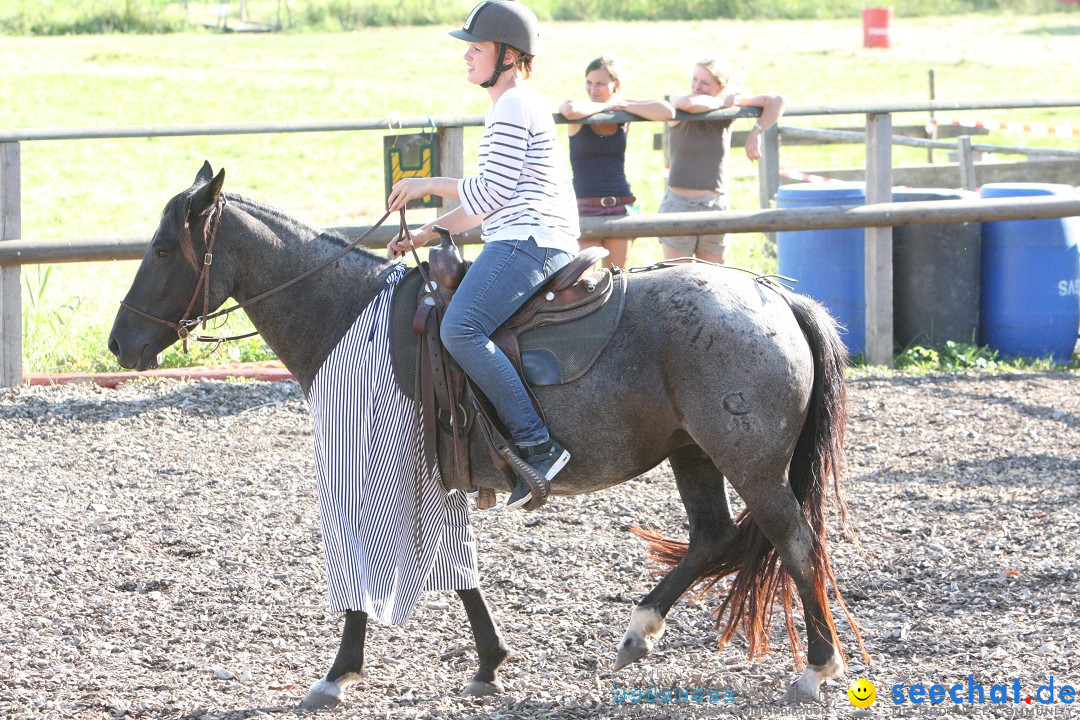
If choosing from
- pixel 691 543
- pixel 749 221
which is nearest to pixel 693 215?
pixel 749 221

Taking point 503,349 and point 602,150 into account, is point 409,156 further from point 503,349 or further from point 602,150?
point 503,349

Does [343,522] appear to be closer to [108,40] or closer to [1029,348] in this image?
[1029,348]

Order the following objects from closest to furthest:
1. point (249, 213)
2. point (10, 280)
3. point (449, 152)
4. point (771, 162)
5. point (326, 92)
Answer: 1. point (249, 213)
2. point (10, 280)
3. point (449, 152)
4. point (771, 162)
5. point (326, 92)

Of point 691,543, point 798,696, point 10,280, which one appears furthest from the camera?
point 10,280

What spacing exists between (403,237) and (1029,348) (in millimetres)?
6034

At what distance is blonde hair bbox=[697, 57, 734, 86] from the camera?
8555 millimetres

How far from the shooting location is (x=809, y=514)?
4.41 metres

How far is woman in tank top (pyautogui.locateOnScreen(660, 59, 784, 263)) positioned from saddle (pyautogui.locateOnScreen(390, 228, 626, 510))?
4317 mm

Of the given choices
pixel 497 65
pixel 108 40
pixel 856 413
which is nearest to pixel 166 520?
pixel 497 65

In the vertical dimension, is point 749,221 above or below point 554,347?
above

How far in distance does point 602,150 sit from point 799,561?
14.6 ft

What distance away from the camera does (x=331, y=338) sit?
173 inches

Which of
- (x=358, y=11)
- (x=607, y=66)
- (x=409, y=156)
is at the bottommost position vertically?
(x=409, y=156)

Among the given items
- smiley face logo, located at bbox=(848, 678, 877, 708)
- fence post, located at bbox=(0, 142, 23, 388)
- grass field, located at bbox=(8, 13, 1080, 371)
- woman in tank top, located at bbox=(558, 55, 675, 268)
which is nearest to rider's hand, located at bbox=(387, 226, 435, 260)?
smiley face logo, located at bbox=(848, 678, 877, 708)
